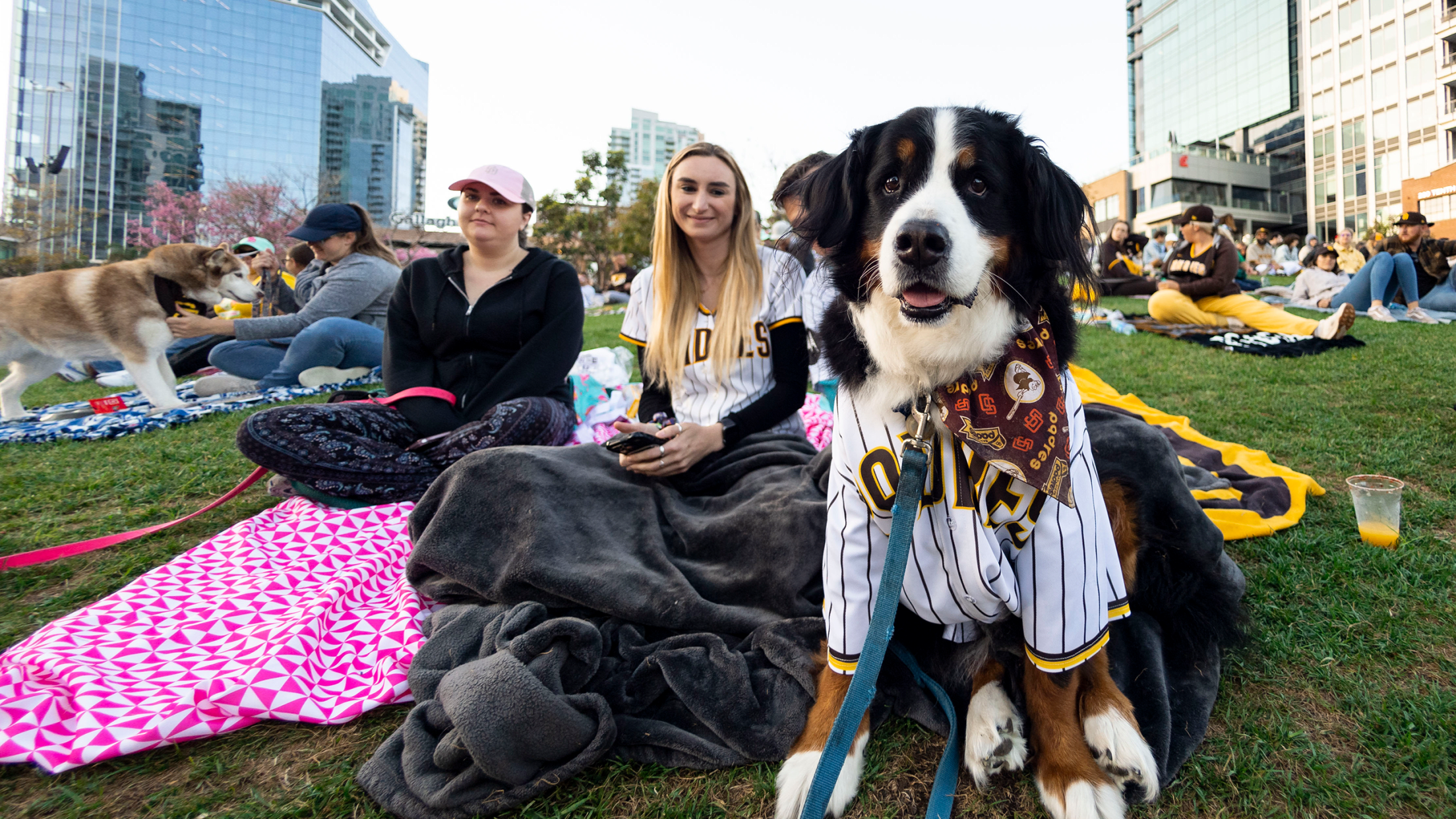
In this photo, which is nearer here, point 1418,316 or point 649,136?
point 1418,316

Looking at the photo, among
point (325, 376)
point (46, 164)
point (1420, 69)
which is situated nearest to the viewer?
point (325, 376)

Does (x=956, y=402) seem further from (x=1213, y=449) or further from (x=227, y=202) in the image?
(x=227, y=202)

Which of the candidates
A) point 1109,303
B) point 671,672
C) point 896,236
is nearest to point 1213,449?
point 896,236

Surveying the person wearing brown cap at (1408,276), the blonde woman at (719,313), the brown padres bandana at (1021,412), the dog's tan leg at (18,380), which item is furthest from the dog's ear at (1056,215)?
the person wearing brown cap at (1408,276)

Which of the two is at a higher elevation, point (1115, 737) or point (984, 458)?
point (984, 458)

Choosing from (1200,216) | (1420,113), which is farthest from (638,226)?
(1420,113)

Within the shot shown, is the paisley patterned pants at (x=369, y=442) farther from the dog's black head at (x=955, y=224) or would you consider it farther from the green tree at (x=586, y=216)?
the green tree at (x=586, y=216)

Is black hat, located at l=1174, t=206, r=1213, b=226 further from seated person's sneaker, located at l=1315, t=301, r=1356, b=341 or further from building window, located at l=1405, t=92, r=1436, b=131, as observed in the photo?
building window, located at l=1405, t=92, r=1436, b=131

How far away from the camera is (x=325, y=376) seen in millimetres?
5773

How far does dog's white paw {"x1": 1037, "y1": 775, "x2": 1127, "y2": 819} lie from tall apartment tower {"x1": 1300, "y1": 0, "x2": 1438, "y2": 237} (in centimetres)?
4997

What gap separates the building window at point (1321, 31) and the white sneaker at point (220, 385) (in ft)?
197

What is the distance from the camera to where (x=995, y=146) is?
153 centimetres

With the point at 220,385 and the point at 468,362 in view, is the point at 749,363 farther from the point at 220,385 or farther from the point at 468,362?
the point at 220,385

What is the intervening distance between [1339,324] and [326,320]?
9130 mm
